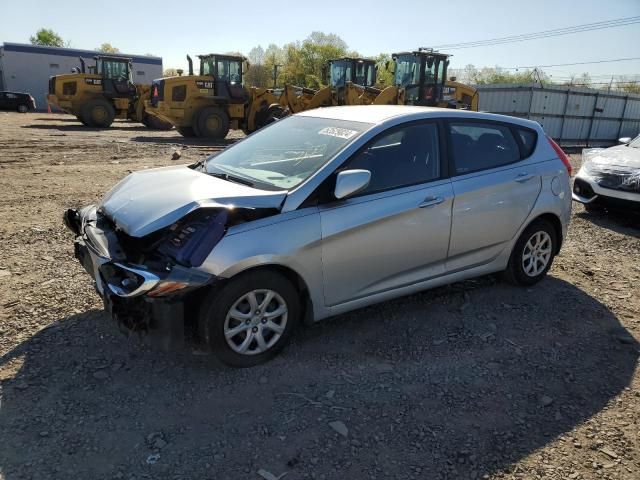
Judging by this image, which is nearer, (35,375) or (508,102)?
(35,375)

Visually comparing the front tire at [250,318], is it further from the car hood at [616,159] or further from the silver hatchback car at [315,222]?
the car hood at [616,159]

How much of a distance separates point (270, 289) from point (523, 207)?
2531 millimetres

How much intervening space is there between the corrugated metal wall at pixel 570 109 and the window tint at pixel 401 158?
18.4 metres

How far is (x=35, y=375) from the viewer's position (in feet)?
10.2

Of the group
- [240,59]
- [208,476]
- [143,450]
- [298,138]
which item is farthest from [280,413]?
[240,59]

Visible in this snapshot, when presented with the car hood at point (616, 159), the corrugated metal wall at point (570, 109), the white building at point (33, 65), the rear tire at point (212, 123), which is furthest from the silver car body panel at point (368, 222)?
the white building at point (33, 65)

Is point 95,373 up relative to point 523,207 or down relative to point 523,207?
down

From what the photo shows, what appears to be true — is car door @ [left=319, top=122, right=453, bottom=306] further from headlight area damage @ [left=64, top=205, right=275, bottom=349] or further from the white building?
the white building

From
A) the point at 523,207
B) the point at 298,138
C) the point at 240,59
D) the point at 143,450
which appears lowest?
the point at 143,450

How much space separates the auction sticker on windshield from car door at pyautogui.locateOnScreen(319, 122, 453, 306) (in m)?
0.18

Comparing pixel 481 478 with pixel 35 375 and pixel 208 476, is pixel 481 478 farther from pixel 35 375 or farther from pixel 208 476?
pixel 35 375

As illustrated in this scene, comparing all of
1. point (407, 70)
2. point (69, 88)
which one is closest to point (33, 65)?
point (69, 88)

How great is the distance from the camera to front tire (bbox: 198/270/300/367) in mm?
2996

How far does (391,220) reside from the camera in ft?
11.6
